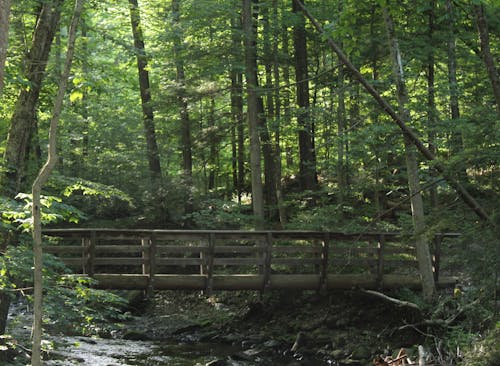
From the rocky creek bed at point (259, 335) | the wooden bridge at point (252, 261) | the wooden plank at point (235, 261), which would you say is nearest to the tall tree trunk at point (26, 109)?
the wooden bridge at point (252, 261)

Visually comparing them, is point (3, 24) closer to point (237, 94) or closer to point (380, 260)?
point (380, 260)

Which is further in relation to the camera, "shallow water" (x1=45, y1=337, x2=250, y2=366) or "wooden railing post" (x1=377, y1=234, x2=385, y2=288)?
"wooden railing post" (x1=377, y1=234, x2=385, y2=288)

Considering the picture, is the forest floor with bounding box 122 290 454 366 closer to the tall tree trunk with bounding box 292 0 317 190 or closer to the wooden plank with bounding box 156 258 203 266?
the wooden plank with bounding box 156 258 203 266

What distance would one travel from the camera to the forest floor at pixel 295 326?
10656 mm

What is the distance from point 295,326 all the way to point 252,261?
210 cm

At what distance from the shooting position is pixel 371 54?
A: 11633 millimetres

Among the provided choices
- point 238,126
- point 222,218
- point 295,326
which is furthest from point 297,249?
point 238,126

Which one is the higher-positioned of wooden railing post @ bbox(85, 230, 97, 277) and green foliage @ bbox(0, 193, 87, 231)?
green foliage @ bbox(0, 193, 87, 231)

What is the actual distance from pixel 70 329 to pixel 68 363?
93.6 inches

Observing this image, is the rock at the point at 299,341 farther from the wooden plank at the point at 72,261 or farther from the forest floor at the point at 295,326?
the wooden plank at the point at 72,261

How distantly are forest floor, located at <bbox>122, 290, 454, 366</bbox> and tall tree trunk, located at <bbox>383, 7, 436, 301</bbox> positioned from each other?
0.67 m

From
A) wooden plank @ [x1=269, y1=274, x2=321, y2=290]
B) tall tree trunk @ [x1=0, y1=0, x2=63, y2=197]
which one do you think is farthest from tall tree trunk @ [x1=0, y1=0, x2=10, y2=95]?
wooden plank @ [x1=269, y1=274, x2=321, y2=290]

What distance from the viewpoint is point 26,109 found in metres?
Answer: 8.16

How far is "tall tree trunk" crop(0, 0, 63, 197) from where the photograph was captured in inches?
304
